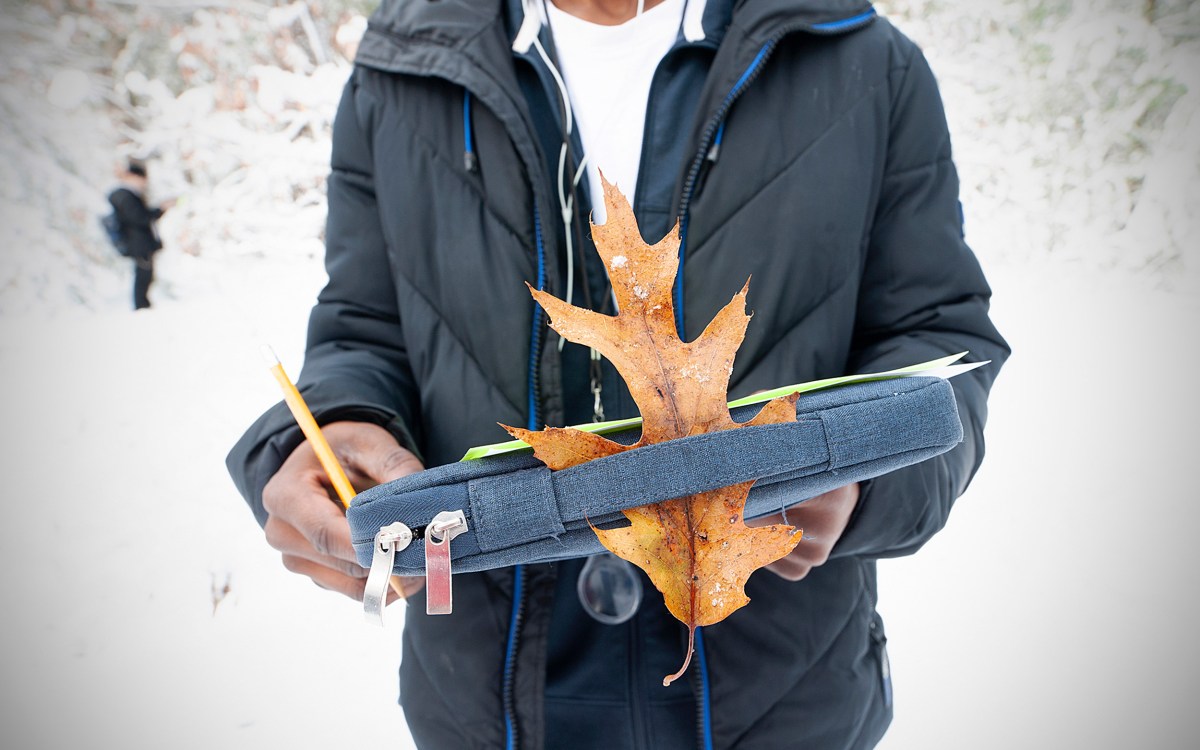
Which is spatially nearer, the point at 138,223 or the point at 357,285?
the point at 357,285

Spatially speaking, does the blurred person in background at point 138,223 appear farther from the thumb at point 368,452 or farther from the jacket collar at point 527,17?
the thumb at point 368,452

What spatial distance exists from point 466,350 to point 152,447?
51.5 inches

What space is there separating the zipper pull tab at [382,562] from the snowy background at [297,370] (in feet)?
3.57

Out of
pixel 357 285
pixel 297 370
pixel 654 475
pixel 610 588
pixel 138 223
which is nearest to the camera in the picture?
pixel 654 475

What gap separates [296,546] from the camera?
579 mm

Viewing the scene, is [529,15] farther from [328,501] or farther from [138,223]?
[138,223]

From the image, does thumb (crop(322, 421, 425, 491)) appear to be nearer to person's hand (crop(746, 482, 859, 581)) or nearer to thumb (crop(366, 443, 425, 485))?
thumb (crop(366, 443, 425, 485))

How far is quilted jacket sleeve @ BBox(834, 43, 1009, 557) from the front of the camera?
2.24 feet

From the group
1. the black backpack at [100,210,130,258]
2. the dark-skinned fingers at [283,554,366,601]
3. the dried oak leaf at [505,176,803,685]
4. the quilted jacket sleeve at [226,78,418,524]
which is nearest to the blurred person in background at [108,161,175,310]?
the black backpack at [100,210,130,258]

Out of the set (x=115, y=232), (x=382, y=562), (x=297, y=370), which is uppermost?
(x=382, y=562)

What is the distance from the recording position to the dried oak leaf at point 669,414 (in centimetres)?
39

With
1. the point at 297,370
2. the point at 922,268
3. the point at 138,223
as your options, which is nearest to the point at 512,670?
the point at 922,268

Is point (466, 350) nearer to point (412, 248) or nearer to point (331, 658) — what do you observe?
point (412, 248)

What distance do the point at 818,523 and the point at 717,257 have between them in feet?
0.87
